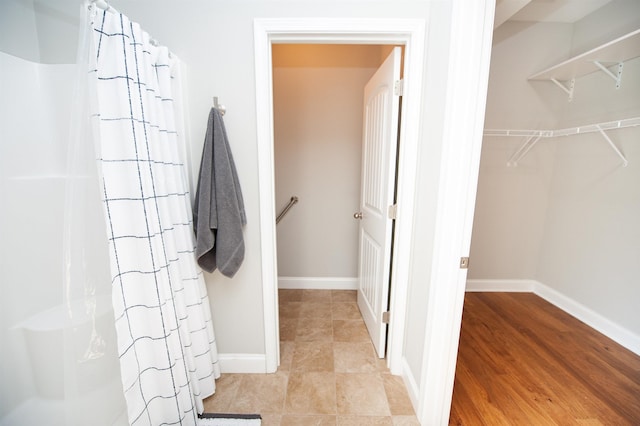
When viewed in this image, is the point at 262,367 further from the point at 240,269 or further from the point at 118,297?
the point at 118,297

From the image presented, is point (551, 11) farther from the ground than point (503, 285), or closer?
farther from the ground

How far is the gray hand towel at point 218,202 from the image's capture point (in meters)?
1.22

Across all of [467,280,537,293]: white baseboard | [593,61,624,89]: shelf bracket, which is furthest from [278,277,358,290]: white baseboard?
[593,61,624,89]: shelf bracket

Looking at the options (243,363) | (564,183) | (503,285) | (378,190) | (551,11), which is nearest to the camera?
(243,363)

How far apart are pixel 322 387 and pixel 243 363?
1.73 ft

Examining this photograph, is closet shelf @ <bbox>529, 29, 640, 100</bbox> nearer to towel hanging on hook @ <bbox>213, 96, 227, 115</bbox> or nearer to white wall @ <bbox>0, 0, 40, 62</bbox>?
towel hanging on hook @ <bbox>213, 96, 227, 115</bbox>

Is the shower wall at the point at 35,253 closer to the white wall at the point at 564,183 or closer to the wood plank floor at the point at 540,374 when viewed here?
the wood plank floor at the point at 540,374

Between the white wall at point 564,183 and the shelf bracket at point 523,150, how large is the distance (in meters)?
0.06

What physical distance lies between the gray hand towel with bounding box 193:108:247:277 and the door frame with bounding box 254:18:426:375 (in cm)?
16

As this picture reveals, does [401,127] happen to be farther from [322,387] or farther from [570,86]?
[570,86]

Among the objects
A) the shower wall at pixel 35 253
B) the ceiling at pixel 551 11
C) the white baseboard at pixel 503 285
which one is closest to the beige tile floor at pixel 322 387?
the shower wall at pixel 35 253

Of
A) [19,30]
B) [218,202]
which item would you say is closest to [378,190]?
[218,202]

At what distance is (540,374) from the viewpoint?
154cm

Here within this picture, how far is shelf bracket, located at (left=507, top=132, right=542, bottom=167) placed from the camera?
2271 mm
